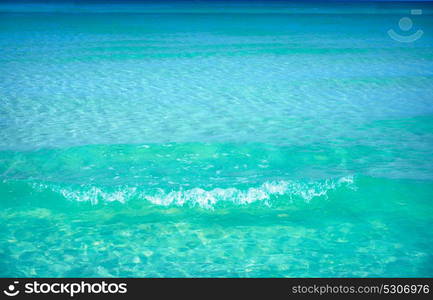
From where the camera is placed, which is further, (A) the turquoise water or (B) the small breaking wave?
(B) the small breaking wave

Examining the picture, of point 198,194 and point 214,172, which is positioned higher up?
point 214,172

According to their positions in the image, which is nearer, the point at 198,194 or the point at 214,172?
the point at 198,194

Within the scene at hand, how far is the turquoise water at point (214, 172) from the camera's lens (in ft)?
14.4

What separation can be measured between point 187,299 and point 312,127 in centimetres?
487

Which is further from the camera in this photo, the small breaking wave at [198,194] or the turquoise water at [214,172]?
the small breaking wave at [198,194]

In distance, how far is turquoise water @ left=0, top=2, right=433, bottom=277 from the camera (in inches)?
173

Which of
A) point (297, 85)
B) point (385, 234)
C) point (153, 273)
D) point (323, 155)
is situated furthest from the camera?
point (297, 85)

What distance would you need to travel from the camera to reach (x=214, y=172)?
6.13m

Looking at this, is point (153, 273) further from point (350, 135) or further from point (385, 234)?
point (350, 135)

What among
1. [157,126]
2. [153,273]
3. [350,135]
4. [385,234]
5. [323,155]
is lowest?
[153,273]

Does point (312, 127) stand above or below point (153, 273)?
above

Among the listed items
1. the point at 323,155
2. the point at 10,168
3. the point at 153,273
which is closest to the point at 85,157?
the point at 10,168

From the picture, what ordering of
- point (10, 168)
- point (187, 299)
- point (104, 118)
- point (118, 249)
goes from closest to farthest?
point (187, 299), point (118, 249), point (10, 168), point (104, 118)

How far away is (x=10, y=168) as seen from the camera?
6145mm
